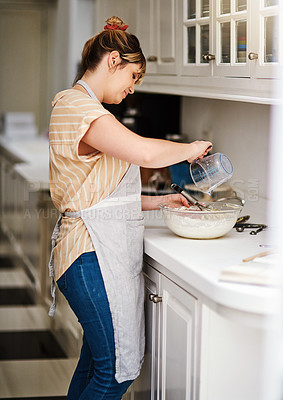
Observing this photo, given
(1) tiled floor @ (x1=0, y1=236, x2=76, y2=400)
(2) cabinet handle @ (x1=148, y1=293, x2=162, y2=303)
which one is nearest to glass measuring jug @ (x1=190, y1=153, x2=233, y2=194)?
(2) cabinet handle @ (x1=148, y1=293, x2=162, y2=303)

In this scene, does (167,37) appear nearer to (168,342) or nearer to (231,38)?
(231,38)

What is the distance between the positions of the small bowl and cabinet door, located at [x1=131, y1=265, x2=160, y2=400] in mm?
153

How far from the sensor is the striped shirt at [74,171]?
163 cm

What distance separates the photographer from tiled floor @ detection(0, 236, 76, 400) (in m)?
2.58

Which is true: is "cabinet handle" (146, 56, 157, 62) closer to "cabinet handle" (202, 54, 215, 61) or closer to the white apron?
"cabinet handle" (202, 54, 215, 61)

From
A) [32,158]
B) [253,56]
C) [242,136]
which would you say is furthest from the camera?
[32,158]

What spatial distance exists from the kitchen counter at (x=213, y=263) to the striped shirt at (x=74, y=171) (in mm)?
213

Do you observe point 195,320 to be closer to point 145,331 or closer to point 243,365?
point 243,365

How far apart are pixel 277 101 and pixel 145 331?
811 mm

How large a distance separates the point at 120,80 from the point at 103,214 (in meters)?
0.39

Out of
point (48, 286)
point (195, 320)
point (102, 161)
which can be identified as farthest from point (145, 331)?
point (48, 286)

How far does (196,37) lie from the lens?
2.25 m

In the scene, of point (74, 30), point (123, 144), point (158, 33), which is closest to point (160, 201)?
point (123, 144)

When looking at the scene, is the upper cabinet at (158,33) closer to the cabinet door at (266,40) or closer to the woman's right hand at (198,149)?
the cabinet door at (266,40)
